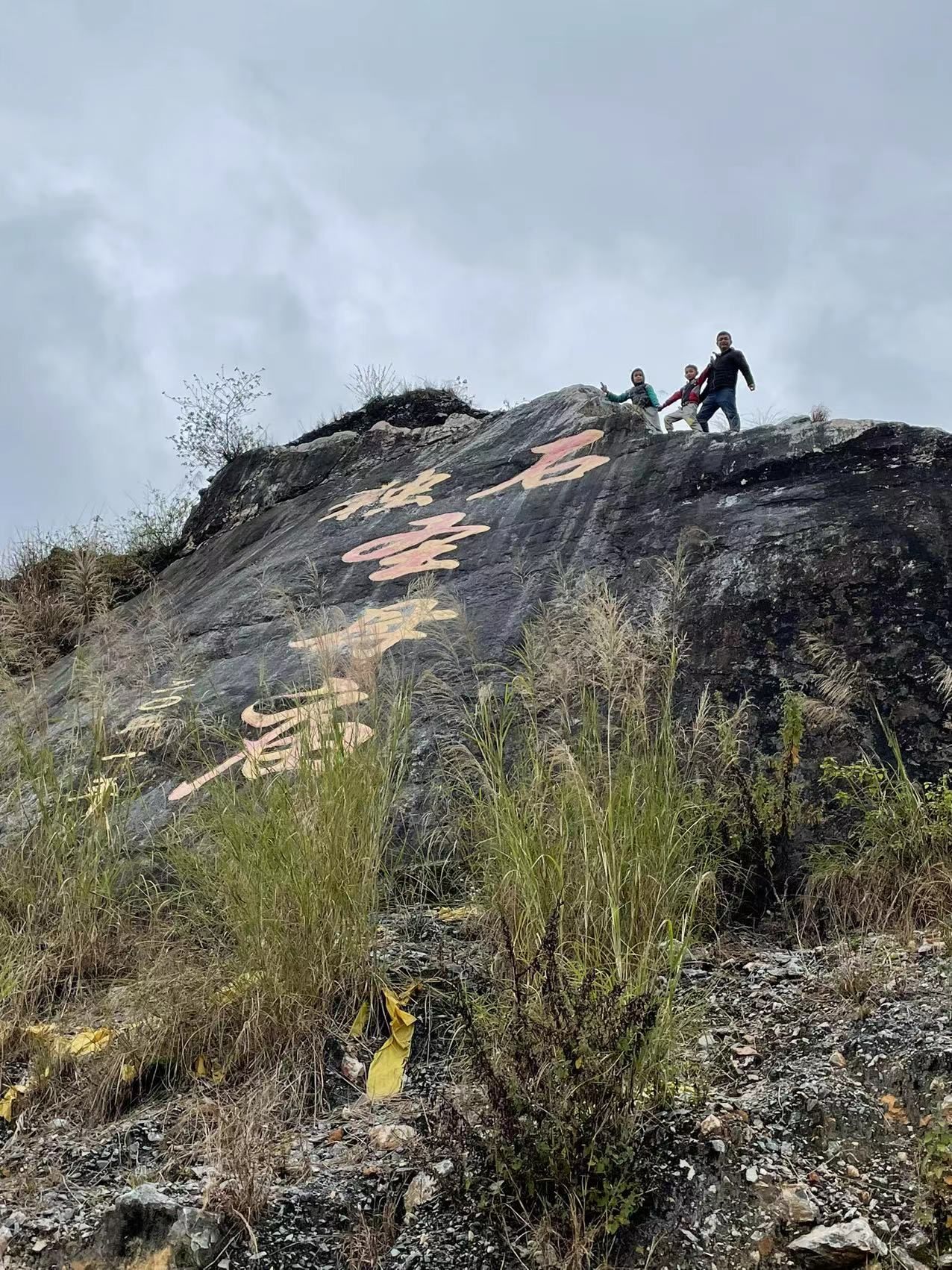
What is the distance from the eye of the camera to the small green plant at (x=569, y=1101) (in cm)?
194

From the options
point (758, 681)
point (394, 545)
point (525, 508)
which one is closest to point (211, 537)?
point (394, 545)

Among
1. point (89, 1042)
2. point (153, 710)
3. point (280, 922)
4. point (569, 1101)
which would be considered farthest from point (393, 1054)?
point (153, 710)

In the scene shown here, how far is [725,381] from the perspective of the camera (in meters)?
9.38

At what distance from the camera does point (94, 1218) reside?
7.32 feet

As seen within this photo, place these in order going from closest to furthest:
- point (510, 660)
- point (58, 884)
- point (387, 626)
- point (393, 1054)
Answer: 1. point (393, 1054)
2. point (58, 884)
3. point (510, 660)
4. point (387, 626)

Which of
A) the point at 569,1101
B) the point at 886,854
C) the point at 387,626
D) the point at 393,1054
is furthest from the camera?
the point at 387,626

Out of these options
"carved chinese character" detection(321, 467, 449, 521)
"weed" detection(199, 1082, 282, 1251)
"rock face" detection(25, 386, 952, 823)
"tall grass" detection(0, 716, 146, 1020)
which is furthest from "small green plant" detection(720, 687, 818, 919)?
"carved chinese character" detection(321, 467, 449, 521)

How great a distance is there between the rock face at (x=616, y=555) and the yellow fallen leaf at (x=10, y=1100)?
1568mm

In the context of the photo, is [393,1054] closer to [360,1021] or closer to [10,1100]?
[360,1021]

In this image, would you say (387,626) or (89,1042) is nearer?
(89,1042)

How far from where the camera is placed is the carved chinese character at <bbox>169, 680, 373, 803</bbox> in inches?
131

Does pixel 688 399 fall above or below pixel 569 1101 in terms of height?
above

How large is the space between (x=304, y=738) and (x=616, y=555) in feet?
7.29

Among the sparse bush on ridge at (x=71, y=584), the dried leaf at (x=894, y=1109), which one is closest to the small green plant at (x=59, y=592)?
the sparse bush on ridge at (x=71, y=584)
